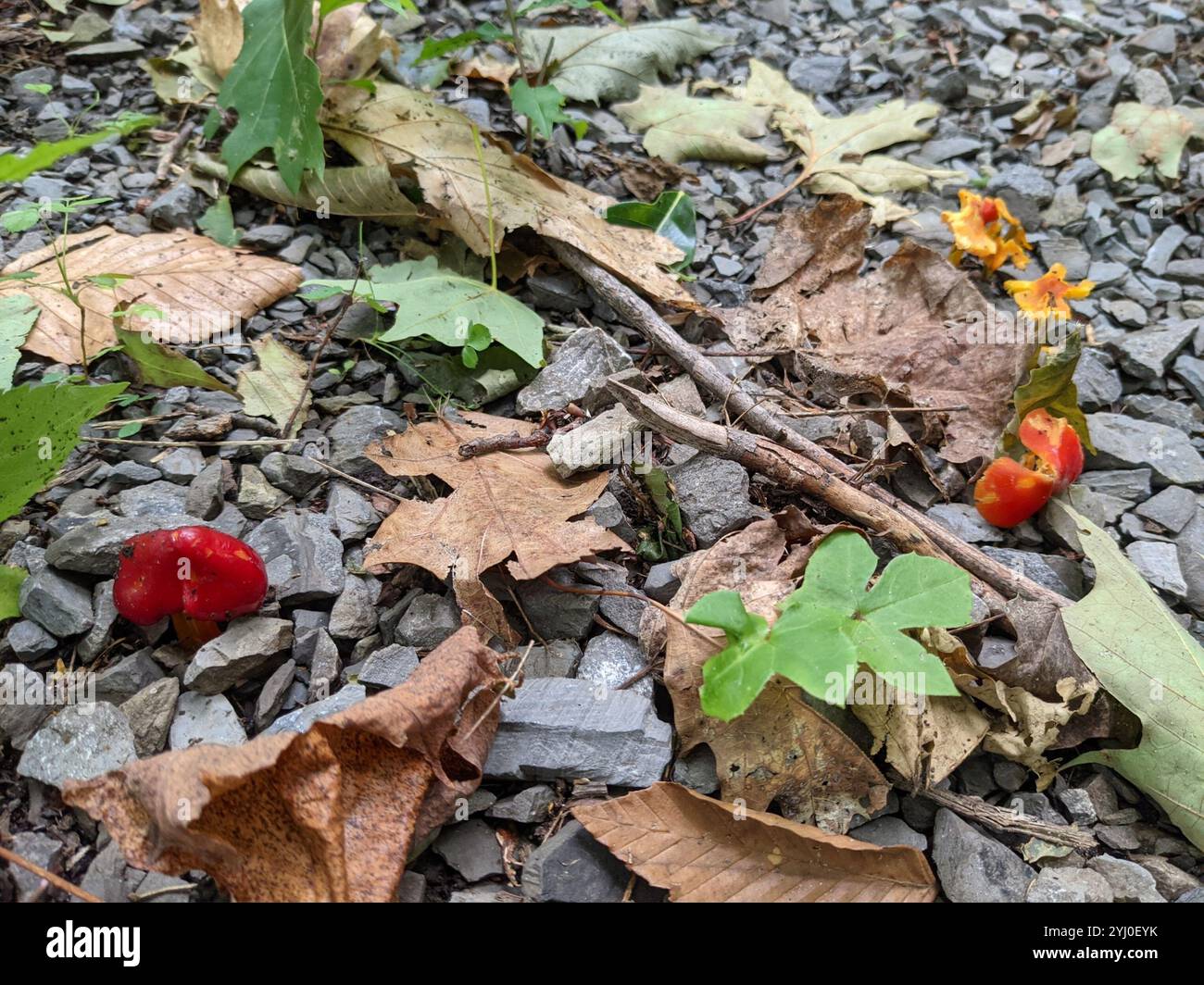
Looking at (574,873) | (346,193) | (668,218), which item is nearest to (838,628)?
(574,873)

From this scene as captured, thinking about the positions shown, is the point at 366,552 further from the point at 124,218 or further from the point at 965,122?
the point at 965,122

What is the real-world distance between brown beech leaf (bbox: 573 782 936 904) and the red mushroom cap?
91cm

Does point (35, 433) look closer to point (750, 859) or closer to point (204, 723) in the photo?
point (204, 723)

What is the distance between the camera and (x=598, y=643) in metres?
2.22

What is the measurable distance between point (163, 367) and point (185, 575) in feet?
3.07

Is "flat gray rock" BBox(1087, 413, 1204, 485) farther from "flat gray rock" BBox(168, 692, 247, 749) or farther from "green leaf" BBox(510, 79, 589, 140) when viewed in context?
"flat gray rock" BBox(168, 692, 247, 749)

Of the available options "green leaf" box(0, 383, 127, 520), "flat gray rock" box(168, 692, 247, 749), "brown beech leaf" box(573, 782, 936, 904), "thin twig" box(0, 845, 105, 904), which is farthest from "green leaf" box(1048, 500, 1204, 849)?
"green leaf" box(0, 383, 127, 520)

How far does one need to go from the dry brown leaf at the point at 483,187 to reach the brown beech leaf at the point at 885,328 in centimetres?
40

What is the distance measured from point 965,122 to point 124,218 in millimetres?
3659

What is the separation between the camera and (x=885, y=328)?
3156 millimetres

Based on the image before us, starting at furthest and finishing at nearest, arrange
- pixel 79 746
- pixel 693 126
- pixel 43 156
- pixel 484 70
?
pixel 693 126 < pixel 484 70 < pixel 79 746 < pixel 43 156

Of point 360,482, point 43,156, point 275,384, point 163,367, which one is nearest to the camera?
point 43,156

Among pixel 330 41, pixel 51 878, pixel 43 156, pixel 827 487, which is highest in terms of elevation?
pixel 43 156

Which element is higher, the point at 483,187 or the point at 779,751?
the point at 483,187
